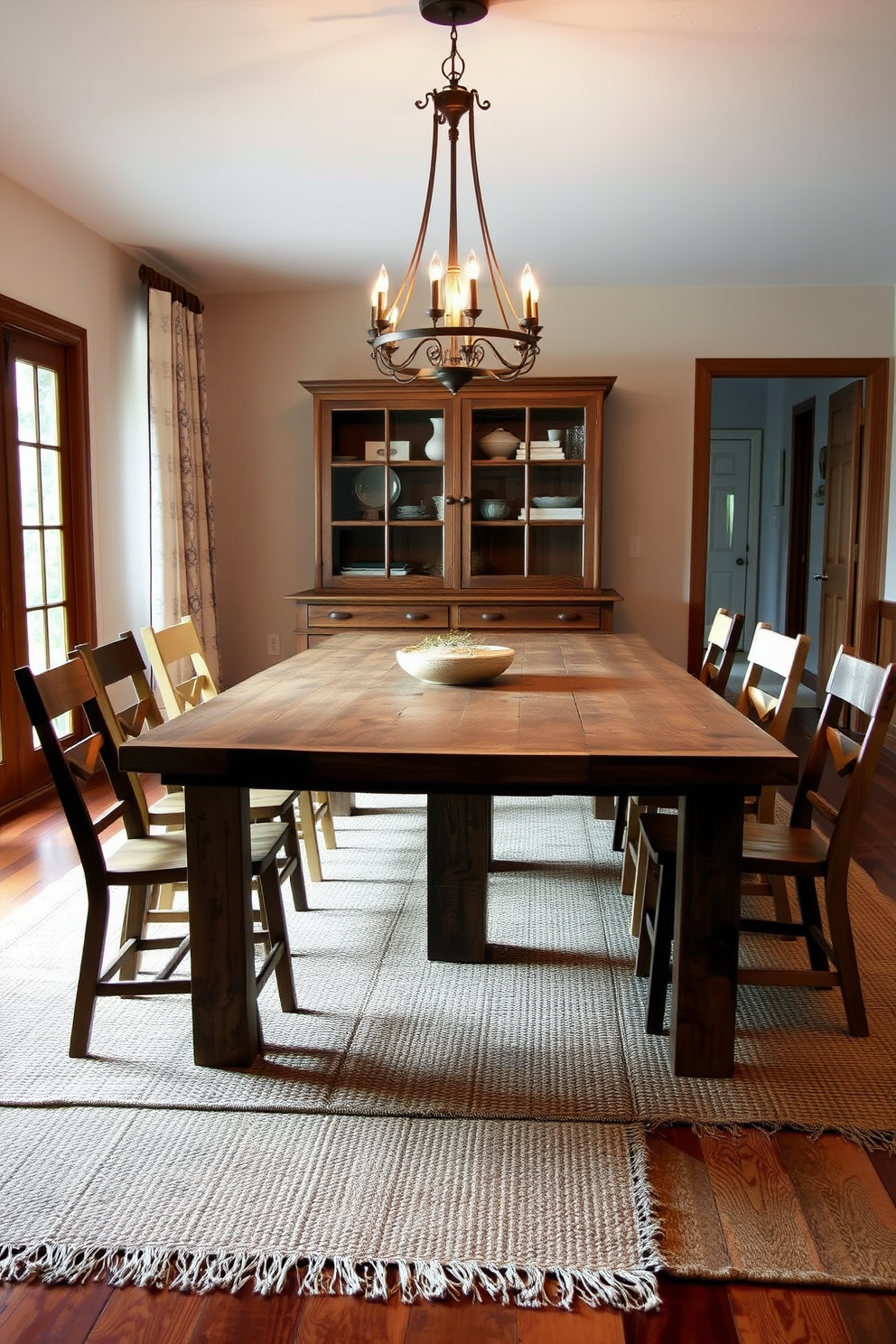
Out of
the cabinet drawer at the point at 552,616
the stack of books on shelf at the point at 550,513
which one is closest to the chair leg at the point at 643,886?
the cabinet drawer at the point at 552,616

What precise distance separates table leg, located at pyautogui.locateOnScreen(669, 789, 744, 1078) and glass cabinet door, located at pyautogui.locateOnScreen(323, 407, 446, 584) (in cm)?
335

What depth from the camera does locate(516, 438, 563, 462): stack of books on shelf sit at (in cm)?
507

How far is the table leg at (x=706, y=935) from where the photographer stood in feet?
6.22

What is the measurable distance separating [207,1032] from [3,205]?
3078 millimetres

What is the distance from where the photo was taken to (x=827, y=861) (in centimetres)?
209

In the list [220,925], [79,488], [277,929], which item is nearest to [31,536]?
[79,488]

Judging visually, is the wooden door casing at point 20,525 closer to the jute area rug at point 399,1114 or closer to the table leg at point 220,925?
the jute area rug at point 399,1114

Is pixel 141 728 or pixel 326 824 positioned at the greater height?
pixel 141 728

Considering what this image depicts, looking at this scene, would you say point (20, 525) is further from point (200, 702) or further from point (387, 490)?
point (387, 490)

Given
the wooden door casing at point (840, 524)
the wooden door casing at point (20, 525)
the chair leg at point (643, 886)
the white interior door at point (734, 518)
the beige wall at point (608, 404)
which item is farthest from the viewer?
the white interior door at point (734, 518)

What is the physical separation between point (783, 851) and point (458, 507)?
10.6 feet

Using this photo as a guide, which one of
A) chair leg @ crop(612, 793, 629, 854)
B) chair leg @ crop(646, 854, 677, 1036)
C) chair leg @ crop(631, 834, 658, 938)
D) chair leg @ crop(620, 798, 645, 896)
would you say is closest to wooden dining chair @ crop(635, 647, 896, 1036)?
chair leg @ crop(646, 854, 677, 1036)

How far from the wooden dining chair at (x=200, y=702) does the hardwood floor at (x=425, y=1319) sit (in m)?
1.10

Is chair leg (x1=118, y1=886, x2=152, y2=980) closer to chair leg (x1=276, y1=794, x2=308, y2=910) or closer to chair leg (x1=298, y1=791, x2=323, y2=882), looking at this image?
chair leg (x1=276, y1=794, x2=308, y2=910)
